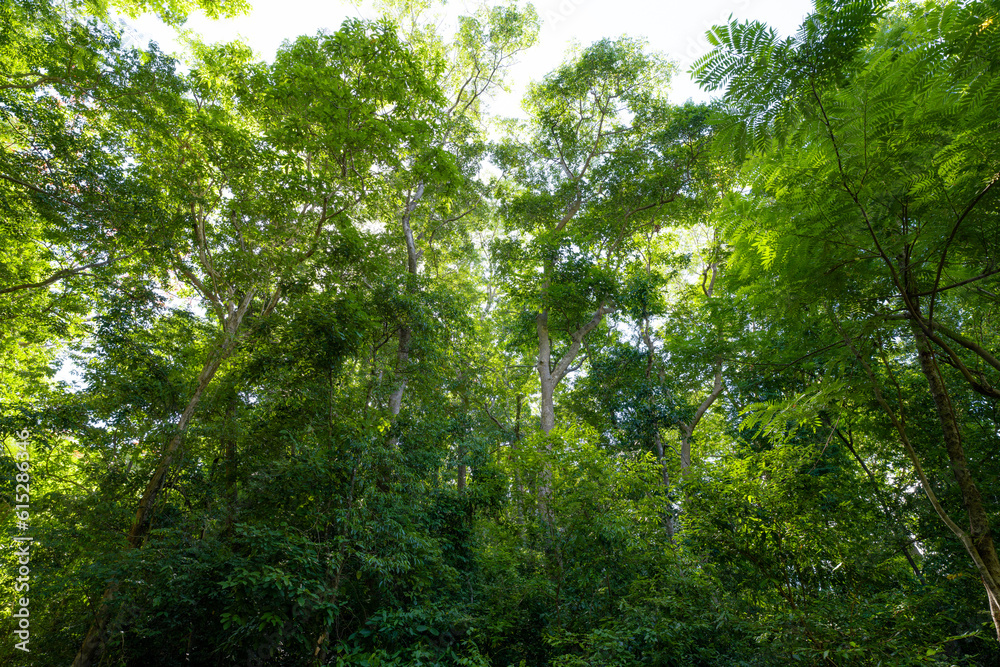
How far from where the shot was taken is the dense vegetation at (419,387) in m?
2.82

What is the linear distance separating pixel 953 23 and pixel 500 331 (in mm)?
12874

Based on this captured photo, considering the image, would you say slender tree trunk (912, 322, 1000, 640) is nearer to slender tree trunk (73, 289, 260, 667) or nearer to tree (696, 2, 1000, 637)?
tree (696, 2, 1000, 637)

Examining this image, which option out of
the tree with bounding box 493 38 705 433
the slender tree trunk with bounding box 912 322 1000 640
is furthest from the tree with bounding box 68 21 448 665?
the slender tree trunk with bounding box 912 322 1000 640

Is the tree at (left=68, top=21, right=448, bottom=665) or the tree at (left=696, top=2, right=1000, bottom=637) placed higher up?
the tree at (left=68, top=21, right=448, bottom=665)

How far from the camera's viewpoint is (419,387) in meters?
8.75

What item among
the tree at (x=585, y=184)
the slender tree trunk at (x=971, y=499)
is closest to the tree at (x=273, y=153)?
the tree at (x=585, y=184)

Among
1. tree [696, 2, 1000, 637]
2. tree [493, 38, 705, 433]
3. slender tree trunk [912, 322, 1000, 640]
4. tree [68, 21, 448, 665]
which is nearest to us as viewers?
tree [696, 2, 1000, 637]

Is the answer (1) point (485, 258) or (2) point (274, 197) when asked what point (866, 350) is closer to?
(2) point (274, 197)

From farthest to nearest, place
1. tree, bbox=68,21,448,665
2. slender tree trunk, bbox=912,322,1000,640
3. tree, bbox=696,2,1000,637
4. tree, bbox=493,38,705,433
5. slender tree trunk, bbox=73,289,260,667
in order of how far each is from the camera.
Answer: tree, bbox=493,38,705,433, tree, bbox=68,21,448,665, slender tree trunk, bbox=73,289,260,667, slender tree trunk, bbox=912,322,1000,640, tree, bbox=696,2,1000,637

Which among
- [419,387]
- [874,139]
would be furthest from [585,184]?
[874,139]

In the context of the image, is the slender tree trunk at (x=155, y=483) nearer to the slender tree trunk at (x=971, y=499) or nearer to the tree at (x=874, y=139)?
the tree at (x=874, y=139)

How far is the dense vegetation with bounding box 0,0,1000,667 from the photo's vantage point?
2.82m

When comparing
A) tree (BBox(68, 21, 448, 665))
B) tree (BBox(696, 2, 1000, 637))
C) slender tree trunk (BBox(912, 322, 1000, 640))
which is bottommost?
slender tree trunk (BBox(912, 322, 1000, 640))

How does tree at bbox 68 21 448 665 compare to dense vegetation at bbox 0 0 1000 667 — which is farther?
tree at bbox 68 21 448 665
